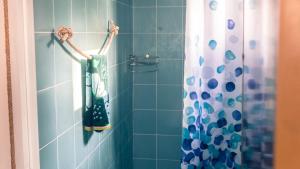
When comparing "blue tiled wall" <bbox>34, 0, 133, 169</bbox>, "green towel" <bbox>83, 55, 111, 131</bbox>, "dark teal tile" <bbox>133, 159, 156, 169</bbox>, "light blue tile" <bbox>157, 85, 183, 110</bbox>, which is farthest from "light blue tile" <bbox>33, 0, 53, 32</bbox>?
"dark teal tile" <bbox>133, 159, 156, 169</bbox>

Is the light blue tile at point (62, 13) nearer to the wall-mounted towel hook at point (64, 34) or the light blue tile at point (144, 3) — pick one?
the wall-mounted towel hook at point (64, 34)

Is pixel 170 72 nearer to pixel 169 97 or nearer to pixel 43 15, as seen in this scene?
pixel 169 97

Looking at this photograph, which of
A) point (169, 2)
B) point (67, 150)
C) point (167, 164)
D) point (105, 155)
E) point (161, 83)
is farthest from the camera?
point (167, 164)

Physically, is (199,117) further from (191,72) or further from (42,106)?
(42,106)

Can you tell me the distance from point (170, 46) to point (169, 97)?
42 centimetres

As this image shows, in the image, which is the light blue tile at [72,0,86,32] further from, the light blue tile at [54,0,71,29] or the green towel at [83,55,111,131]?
the green towel at [83,55,111,131]

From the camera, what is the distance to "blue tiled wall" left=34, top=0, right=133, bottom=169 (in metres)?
1.45

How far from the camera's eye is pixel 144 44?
303 cm

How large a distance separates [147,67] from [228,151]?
3.37 feet

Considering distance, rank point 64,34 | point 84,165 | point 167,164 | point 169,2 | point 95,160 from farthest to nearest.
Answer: point 167,164 < point 169,2 < point 95,160 < point 84,165 < point 64,34

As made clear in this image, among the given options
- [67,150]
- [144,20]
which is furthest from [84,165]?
[144,20]

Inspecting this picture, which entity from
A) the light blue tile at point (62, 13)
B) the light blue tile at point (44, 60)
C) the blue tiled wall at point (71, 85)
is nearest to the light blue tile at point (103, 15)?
the blue tiled wall at point (71, 85)

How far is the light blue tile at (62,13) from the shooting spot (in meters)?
1.54

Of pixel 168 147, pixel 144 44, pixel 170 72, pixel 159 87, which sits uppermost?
pixel 144 44
